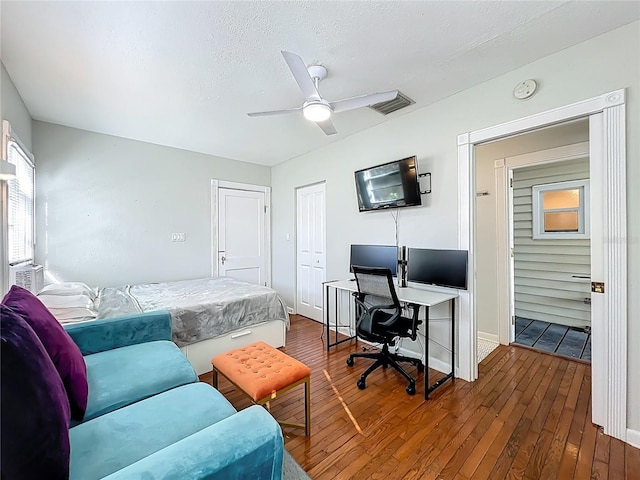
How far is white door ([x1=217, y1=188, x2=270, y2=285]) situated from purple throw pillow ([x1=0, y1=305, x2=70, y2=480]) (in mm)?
3645

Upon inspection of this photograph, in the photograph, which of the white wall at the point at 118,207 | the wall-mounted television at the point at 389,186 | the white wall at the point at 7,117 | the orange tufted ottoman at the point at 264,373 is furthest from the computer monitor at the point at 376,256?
the white wall at the point at 7,117

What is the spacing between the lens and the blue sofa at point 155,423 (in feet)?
2.79

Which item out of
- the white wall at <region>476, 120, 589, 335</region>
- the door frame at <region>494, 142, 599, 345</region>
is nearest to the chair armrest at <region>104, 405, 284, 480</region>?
the white wall at <region>476, 120, 589, 335</region>

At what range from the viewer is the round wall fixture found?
2121 millimetres

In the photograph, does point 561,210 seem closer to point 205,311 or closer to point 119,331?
point 205,311

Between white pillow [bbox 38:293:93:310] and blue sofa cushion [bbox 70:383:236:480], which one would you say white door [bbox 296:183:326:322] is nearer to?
white pillow [bbox 38:293:93:310]

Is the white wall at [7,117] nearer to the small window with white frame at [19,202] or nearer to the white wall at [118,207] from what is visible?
the small window with white frame at [19,202]

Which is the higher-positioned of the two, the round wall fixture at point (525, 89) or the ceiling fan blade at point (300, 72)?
the round wall fixture at point (525, 89)

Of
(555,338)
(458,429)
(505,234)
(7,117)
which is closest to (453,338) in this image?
(458,429)

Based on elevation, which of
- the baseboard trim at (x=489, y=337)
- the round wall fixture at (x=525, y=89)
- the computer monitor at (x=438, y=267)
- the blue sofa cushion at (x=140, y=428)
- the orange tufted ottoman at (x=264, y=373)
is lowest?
the baseboard trim at (x=489, y=337)

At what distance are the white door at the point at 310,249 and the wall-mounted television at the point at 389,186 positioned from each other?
99cm

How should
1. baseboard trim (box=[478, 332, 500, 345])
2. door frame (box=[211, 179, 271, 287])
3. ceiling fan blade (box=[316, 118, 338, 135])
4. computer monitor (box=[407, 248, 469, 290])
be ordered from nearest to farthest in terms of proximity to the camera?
ceiling fan blade (box=[316, 118, 338, 135]), computer monitor (box=[407, 248, 469, 290]), baseboard trim (box=[478, 332, 500, 345]), door frame (box=[211, 179, 271, 287])

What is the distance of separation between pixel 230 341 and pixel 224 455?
6.79 feet

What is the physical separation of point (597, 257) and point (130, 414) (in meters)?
2.96
